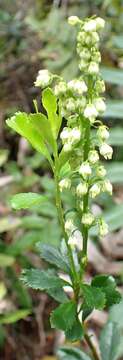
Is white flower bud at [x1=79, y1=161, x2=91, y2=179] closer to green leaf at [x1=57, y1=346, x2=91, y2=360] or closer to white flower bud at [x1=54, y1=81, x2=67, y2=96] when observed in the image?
white flower bud at [x1=54, y1=81, x2=67, y2=96]

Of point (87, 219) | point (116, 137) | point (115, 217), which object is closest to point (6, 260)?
point (115, 217)

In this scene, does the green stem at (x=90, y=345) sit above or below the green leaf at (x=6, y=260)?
below

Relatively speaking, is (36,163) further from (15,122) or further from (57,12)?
(15,122)

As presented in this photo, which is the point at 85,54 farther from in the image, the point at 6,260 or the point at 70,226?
the point at 6,260

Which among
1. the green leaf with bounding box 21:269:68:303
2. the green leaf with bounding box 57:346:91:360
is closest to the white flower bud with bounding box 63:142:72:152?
the green leaf with bounding box 21:269:68:303

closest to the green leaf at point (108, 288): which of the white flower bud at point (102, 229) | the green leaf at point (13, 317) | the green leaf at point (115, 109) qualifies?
the white flower bud at point (102, 229)

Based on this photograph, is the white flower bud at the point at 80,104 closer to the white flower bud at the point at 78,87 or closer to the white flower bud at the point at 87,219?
the white flower bud at the point at 78,87
